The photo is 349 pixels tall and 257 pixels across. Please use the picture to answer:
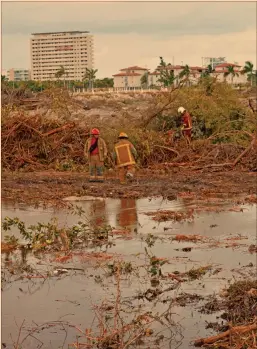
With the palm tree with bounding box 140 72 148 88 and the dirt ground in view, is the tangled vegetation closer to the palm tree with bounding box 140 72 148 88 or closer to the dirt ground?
the dirt ground

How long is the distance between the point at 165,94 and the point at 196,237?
1245 cm

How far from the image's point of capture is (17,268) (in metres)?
10.8

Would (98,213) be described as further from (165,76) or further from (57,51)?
(165,76)

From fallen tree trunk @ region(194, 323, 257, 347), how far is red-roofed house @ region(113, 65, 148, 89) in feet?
418

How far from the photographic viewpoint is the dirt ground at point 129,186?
693 inches

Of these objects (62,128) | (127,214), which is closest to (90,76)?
(62,128)

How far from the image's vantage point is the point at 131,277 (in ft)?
34.0

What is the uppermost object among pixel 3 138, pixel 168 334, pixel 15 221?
pixel 3 138

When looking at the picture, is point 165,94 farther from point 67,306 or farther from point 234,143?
point 67,306

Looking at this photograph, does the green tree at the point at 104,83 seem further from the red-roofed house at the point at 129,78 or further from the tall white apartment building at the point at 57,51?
the tall white apartment building at the point at 57,51

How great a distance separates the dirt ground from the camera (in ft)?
57.8

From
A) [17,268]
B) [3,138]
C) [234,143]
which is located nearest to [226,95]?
[234,143]

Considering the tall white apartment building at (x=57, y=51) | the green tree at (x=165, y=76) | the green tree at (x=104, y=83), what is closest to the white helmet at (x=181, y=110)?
the tall white apartment building at (x=57, y=51)

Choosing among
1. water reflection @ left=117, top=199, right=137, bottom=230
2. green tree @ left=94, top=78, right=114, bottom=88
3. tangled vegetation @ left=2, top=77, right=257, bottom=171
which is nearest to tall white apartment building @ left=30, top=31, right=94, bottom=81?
tangled vegetation @ left=2, top=77, right=257, bottom=171
